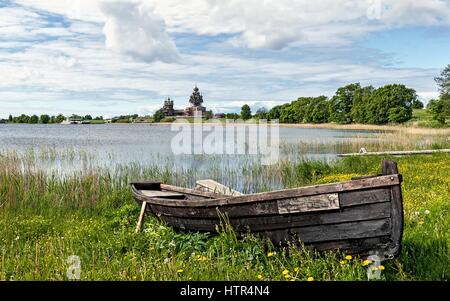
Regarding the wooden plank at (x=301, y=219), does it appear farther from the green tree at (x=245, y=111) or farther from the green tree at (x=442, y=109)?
the green tree at (x=245, y=111)

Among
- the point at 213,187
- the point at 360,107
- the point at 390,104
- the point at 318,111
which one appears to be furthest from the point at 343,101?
the point at 213,187

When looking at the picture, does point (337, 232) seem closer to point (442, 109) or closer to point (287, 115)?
point (442, 109)

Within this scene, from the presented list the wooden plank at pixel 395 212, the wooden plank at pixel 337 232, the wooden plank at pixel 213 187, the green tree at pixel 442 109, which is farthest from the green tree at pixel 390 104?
the wooden plank at pixel 395 212

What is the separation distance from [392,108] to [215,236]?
7532 centimetres

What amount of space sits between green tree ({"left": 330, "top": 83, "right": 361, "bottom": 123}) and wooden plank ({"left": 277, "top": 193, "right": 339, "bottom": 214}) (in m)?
87.8

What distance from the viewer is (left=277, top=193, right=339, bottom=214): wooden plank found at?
576cm

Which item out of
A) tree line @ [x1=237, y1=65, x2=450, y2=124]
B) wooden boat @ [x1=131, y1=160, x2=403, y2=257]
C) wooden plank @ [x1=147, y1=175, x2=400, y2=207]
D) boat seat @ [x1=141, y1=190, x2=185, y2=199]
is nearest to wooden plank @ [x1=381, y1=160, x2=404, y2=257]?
wooden boat @ [x1=131, y1=160, x2=403, y2=257]

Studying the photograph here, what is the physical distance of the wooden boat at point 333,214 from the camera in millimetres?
5535

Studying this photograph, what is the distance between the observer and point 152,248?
7324 millimetres

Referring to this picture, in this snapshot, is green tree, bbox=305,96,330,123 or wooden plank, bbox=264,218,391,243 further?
green tree, bbox=305,96,330,123

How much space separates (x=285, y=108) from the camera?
109m

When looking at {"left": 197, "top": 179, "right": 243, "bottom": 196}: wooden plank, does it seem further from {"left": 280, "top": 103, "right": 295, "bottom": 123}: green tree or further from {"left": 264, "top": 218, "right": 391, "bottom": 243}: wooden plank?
{"left": 280, "top": 103, "right": 295, "bottom": 123}: green tree

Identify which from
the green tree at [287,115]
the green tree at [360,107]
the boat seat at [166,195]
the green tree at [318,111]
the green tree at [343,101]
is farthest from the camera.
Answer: the green tree at [287,115]
